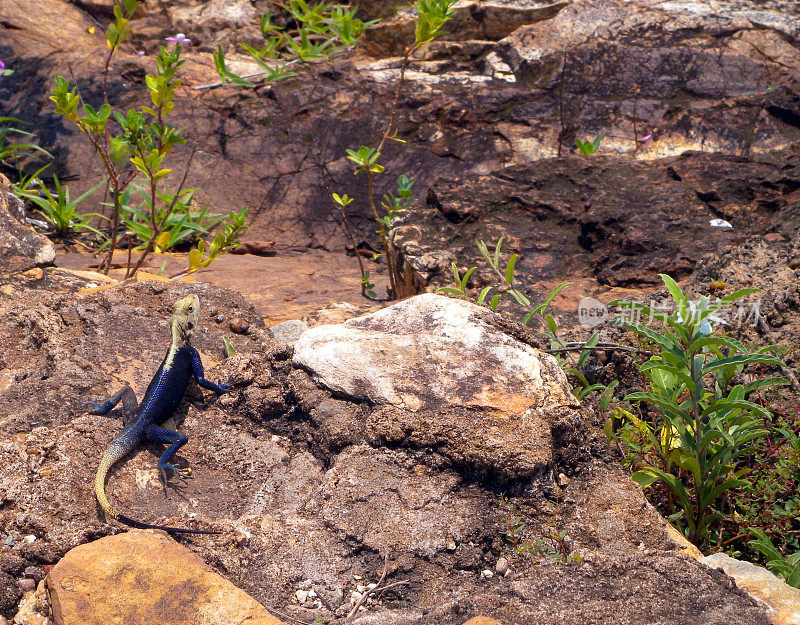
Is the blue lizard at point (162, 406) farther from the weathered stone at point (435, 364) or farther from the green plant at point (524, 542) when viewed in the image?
the green plant at point (524, 542)

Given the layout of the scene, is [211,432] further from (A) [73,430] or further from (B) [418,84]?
(B) [418,84]

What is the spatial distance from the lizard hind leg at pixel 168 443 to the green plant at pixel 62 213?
159 inches

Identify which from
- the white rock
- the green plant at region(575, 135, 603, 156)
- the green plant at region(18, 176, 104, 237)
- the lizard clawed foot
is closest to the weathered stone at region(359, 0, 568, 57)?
the green plant at region(575, 135, 603, 156)

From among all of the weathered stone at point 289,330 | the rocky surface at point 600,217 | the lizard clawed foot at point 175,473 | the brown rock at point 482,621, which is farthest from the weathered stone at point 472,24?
the brown rock at point 482,621

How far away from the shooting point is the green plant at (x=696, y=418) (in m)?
2.39

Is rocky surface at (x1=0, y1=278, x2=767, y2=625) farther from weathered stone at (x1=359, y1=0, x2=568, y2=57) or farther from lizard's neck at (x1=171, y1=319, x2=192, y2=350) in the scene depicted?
weathered stone at (x1=359, y1=0, x2=568, y2=57)

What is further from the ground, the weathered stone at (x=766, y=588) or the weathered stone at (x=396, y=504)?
the weathered stone at (x=396, y=504)

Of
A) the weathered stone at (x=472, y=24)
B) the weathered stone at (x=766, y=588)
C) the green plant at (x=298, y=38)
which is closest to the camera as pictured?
the weathered stone at (x=766, y=588)

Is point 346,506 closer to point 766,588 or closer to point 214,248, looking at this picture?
point 766,588

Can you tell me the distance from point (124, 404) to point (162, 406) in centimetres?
19

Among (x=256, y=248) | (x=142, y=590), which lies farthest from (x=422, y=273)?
(x=142, y=590)

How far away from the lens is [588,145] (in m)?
6.48

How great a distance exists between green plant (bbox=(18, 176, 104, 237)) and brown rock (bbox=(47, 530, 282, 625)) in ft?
15.1

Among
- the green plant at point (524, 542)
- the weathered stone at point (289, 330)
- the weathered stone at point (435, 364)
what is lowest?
the weathered stone at point (289, 330)
